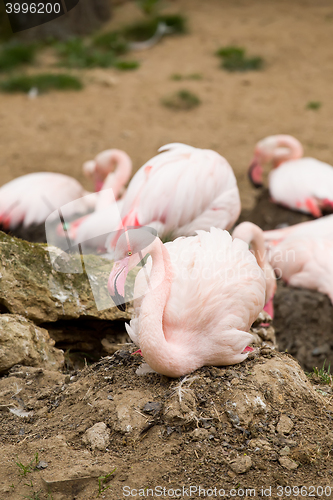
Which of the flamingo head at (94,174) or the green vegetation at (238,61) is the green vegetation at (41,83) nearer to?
the green vegetation at (238,61)

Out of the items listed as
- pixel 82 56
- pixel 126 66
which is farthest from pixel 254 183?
pixel 82 56

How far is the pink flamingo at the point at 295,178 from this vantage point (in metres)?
5.65

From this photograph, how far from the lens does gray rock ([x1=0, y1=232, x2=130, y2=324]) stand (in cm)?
293

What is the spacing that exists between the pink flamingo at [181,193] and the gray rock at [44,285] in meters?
0.69

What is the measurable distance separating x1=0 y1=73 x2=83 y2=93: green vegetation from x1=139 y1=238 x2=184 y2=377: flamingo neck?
6.68 metres

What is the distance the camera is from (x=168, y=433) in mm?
2189

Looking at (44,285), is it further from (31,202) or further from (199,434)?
(31,202)

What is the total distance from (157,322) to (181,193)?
5.60ft

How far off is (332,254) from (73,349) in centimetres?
240

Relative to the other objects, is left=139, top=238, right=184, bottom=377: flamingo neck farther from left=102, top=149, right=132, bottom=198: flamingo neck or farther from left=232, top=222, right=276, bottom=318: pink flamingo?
left=102, top=149, right=132, bottom=198: flamingo neck

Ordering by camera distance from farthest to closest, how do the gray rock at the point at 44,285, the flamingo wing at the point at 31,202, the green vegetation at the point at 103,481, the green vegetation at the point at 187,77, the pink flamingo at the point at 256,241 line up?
the green vegetation at the point at 187,77 → the flamingo wing at the point at 31,202 → the pink flamingo at the point at 256,241 → the gray rock at the point at 44,285 → the green vegetation at the point at 103,481
